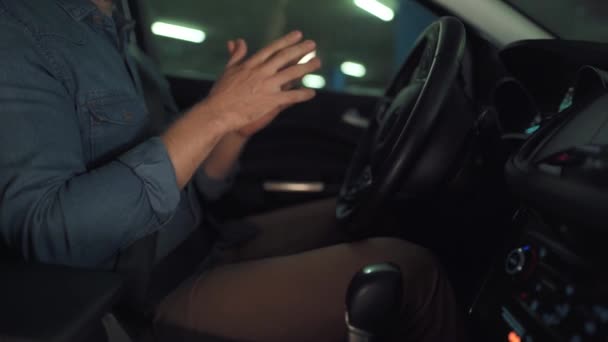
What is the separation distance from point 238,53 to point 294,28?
201cm

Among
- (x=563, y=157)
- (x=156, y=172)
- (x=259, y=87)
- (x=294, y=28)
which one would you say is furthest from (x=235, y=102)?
(x=294, y=28)

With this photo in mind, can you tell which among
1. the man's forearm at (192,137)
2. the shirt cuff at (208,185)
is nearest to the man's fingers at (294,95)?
the man's forearm at (192,137)

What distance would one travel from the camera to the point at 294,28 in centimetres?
281

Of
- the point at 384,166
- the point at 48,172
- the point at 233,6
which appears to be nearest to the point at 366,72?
the point at 233,6

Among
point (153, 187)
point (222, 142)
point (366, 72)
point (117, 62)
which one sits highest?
point (117, 62)

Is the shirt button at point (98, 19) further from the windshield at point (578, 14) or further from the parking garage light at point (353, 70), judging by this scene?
the parking garage light at point (353, 70)

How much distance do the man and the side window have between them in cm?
72

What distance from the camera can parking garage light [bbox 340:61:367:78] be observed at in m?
3.11

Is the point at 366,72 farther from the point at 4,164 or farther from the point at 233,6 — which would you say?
the point at 4,164

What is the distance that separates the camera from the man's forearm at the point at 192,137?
74 cm

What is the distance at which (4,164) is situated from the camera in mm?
602

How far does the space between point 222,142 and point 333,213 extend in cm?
38

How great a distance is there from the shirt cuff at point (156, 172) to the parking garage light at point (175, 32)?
46.9 inches

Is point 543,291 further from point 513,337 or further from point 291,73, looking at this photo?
point 291,73
